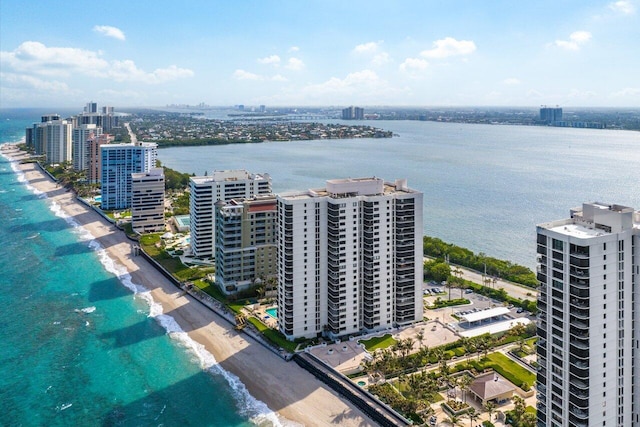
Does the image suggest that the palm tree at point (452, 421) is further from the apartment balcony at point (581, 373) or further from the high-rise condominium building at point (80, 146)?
the high-rise condominium building at point (80, 146)

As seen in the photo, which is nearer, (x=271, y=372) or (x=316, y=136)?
(x=271, y=372)

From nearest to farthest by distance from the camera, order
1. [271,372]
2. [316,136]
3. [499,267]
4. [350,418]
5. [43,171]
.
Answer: [350,418] → [271,372] → [499,267] → [43,171] → [316,136]

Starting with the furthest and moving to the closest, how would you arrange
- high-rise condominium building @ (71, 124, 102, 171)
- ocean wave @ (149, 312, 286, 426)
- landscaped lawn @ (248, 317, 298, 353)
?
high-rise condominium building @ (71, 124, 102, 171) < landscaped lawn @ (248, 317, 298, 353) < ocean wave @ (149, 312, 286, 426)

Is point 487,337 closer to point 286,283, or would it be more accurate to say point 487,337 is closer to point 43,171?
point 286,283

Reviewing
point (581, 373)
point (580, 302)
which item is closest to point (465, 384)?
point (581, 373)

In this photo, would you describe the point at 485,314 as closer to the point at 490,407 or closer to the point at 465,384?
the point at 465,384

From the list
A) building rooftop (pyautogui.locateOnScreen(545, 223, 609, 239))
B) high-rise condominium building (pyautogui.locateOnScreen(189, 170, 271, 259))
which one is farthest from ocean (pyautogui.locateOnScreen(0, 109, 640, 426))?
building rooftop (pyautogui.locateOnScreen(545, 223, 609, 239))

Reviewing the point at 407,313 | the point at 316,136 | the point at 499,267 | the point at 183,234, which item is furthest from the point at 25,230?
the point at 316,136

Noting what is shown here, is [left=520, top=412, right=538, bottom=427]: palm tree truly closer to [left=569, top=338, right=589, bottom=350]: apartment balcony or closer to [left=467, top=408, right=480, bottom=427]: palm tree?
[left=467, top=408, right=480, bottom=427]: palm tree
